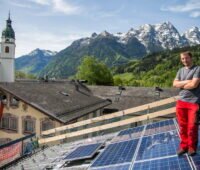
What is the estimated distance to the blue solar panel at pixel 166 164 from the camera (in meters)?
7.02

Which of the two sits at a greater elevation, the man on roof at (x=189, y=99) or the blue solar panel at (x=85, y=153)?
the man on roof at (x=189, y=99)

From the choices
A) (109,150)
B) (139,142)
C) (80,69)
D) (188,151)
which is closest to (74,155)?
(109,150)

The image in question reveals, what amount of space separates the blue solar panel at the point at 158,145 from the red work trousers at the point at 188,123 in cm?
56

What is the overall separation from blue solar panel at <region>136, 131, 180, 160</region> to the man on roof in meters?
0.63

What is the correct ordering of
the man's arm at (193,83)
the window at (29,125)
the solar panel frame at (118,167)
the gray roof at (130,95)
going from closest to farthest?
the man's arm at (193,83), the solar panel frame at (118,167), the window at (29,125), the gray roof at (130,95)

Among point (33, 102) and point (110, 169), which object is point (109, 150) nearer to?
point (110, 169)

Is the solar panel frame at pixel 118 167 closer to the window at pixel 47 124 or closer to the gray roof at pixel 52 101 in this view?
the gray roof at pixel 52 101

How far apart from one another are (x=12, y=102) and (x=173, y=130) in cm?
2955

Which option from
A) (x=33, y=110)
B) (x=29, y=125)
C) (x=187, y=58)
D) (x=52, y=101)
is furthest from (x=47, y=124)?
(x=187, y=58)

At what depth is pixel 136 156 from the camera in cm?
877

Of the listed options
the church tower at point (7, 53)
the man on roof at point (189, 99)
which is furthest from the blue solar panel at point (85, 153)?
the church tower at point (7, 53)

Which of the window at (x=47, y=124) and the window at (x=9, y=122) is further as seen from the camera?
the window at (x=9, y=122)

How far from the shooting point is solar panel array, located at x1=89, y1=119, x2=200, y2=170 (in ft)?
24.3

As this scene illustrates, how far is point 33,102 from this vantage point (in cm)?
3512
